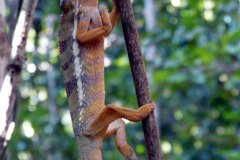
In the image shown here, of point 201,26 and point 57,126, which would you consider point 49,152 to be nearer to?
point 57,126

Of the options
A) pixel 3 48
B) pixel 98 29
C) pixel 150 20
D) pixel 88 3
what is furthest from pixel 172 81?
pixel 98 29

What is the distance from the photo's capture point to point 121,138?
9.82 ft

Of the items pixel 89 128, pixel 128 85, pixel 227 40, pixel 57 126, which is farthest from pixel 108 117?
pixel 128 85

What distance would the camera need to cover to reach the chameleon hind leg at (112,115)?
8.93 ft

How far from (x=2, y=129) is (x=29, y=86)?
16.9ft

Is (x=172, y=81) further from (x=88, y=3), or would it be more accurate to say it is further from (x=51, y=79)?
(x=88, y=3)

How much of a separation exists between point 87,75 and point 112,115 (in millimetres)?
247

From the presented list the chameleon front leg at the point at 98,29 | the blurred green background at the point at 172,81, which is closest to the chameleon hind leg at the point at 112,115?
the chameleon front leg at the point at 98,29

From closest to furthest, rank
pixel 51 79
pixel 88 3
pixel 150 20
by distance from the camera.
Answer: pixel 88 3 < pixel 51 79 < pixel 150 20

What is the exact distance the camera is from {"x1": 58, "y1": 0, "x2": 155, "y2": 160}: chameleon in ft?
9.68

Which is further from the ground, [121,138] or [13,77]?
[13,77]

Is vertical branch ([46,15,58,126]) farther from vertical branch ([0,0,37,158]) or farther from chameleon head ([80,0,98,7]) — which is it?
chameleon head ([80,0,98,7])

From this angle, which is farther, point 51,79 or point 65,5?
point 51,79

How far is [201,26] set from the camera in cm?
692
